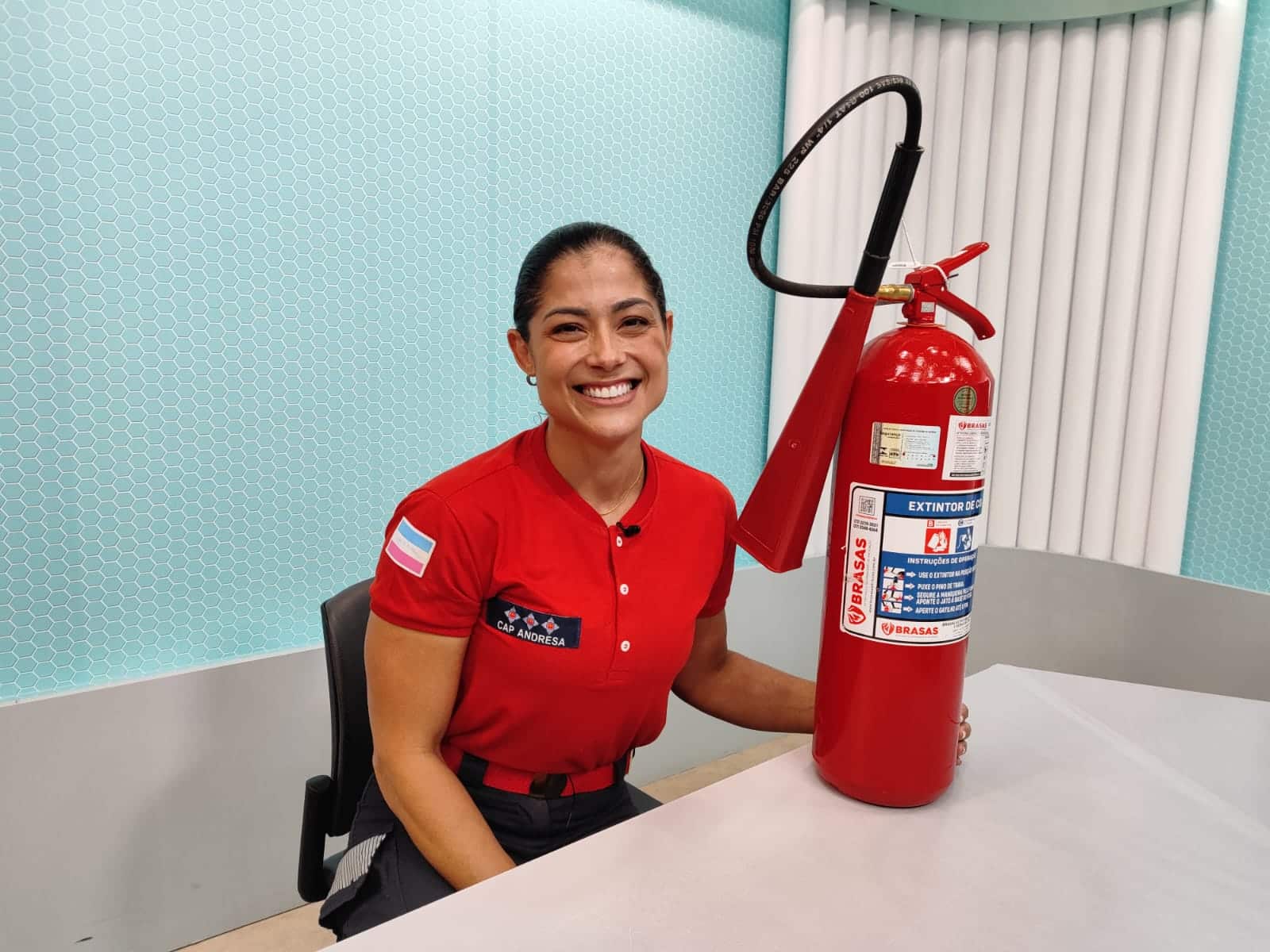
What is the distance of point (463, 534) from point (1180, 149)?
7.23ft

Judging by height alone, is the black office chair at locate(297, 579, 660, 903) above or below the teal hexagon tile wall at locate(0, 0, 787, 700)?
below

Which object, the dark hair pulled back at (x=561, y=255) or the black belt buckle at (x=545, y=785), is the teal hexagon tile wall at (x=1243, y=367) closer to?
the dark hair pulled back at (x=561, y=255)

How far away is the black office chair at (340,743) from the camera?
120 centimetres

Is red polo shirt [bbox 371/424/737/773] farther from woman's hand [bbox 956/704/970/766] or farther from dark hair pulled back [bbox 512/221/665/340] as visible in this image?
woman's hand [bbox 956/704/970/766]

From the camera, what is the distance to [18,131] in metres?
1.41

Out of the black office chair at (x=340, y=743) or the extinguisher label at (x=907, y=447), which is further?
the black office chair at (x=340, y=743)

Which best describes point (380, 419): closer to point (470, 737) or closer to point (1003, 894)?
point (470, 737)

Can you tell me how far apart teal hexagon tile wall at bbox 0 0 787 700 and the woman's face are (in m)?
0.88

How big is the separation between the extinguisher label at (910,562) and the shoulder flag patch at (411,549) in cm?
48

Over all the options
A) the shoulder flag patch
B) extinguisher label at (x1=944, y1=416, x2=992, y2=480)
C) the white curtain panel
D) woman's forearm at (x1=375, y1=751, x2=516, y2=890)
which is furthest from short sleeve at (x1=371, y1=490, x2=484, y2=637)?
the white curtain panel

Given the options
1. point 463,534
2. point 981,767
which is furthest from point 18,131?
point 981,767

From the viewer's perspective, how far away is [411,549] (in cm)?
98

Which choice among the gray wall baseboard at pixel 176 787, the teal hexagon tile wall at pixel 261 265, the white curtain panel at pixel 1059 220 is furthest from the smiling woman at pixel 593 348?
the white curtain panel at pixel 1059 220

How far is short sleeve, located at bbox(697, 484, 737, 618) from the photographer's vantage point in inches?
46.2
